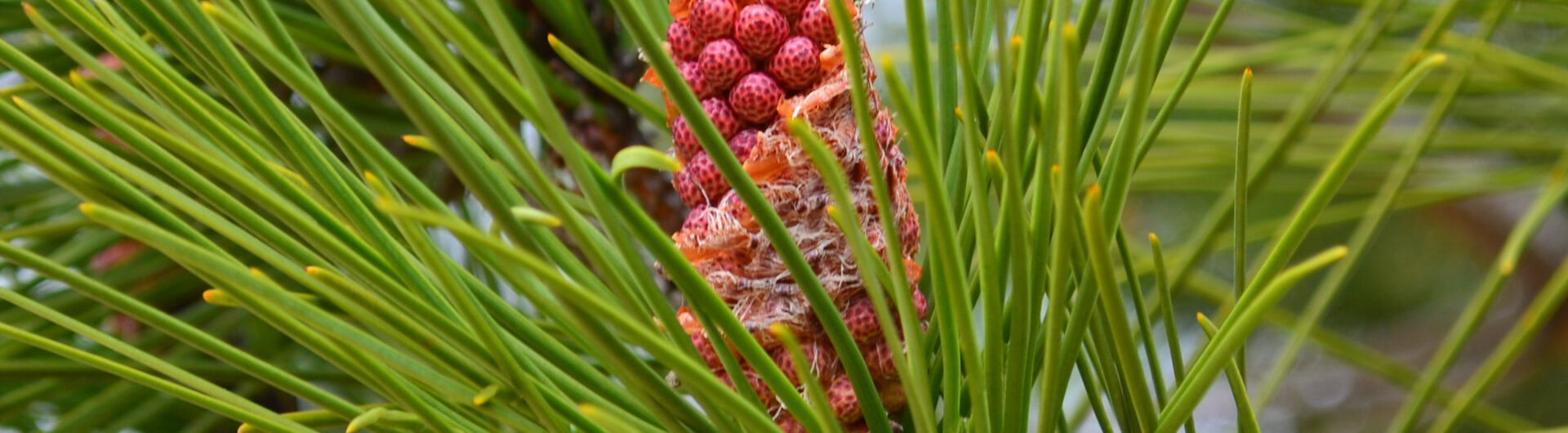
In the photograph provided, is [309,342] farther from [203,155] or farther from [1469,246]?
[1469,246]

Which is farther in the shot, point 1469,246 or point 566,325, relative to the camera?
point 1469,246

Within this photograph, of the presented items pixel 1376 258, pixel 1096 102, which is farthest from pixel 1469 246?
pixel 1096 102

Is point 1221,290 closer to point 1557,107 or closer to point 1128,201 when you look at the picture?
point 1557,107

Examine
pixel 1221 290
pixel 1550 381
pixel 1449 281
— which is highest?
pixel 1449 281

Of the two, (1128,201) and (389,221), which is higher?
(1128,201)

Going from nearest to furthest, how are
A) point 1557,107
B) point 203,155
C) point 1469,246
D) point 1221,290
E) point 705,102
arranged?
1. point 203,155
2. point 705,102
3. point 1221,290
4. point 1557,107
5. point 1469,246

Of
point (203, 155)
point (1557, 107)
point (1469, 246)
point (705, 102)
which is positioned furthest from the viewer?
point (1469, 246)

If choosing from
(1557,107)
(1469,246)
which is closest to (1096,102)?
(1557,107)
